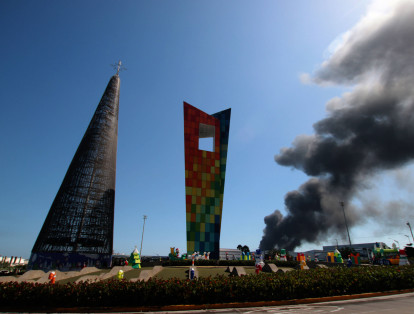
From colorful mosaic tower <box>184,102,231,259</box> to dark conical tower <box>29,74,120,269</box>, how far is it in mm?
22858

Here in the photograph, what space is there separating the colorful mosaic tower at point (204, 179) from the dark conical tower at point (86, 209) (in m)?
22.9

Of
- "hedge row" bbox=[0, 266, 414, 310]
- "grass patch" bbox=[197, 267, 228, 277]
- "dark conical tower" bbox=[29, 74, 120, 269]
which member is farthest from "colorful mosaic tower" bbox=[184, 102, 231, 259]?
"hedge row" bbox=[0, 266, 414, 310]

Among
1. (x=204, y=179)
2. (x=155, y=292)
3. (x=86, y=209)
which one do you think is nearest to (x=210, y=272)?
(x=155, y=292)

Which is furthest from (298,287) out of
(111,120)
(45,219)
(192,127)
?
(111,120)

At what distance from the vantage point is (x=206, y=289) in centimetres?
981

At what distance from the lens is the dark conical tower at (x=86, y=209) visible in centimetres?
Answer: 4225

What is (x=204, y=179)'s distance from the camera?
36.7 meters

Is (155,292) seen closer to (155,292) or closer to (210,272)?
(155,292)

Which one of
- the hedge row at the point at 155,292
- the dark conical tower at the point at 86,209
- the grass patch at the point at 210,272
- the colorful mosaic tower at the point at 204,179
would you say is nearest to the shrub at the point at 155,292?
the hedge row at the point at 155,292

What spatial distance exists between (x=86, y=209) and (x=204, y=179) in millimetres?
26718

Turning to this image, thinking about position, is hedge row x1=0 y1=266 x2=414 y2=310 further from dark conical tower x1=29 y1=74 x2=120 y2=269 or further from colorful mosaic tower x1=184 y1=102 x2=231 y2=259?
dark conical tower x1=29 y1=74 x2=120 y2=269

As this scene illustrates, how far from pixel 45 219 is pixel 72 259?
10481mm

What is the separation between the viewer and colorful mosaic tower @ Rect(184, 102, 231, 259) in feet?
112

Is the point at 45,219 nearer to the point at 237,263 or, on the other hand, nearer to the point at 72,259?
the point at 72,259
